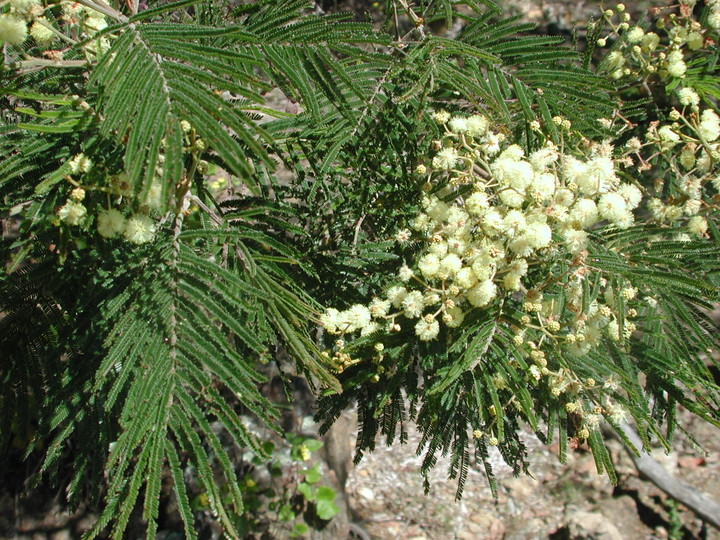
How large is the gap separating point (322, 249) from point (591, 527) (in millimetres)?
3401

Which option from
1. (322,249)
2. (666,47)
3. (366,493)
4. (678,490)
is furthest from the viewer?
(366,493)

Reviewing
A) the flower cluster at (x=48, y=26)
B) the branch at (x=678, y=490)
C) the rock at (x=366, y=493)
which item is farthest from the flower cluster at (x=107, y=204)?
the rock at (x=366, y=493)

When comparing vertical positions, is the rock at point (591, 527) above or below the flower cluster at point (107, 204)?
below

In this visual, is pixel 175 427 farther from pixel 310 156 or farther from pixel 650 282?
pixel 650 282

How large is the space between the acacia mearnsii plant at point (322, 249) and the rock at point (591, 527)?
2.91m

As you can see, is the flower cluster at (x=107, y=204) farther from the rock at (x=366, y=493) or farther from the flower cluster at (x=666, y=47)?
the rock at (x=366, y=493)

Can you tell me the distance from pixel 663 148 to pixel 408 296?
0.91 metres

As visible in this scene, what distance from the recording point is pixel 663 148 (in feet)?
5.45

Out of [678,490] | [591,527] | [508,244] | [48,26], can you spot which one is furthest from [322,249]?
[678,490]

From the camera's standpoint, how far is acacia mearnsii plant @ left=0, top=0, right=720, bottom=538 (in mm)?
1065

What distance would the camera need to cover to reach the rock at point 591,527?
12.9 feet

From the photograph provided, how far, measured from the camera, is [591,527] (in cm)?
401

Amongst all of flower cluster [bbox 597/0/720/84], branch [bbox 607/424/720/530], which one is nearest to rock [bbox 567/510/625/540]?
branch [bbox 607/424/720/530]

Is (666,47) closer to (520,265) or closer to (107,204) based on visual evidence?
(520,265)
